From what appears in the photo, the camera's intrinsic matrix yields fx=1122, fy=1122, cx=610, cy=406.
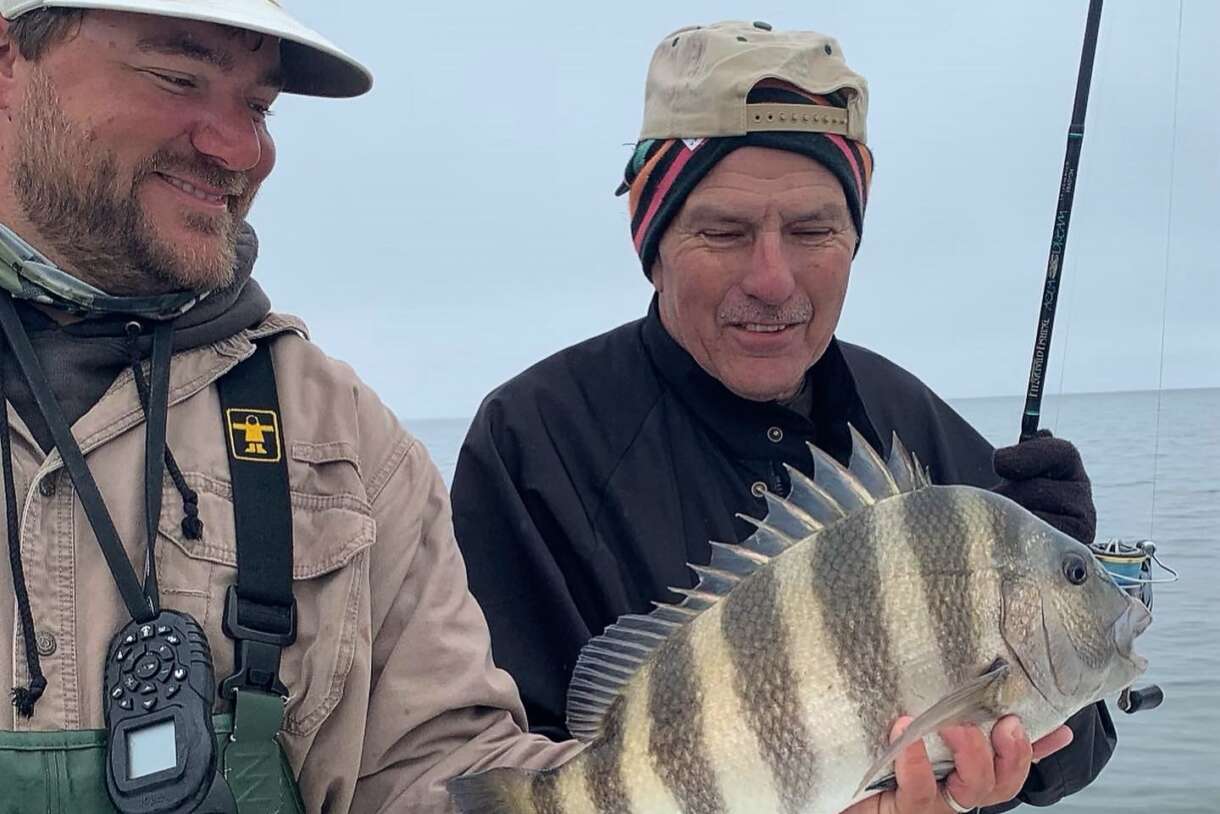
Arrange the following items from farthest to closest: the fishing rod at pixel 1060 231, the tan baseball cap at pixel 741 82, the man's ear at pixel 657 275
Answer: the fishing rod at pixel 1060 231 → the man's ear at pixel 657 275 → the tan baseball cap at pixel 741 82

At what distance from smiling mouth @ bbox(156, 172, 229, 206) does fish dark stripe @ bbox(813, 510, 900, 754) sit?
1128 millimetres

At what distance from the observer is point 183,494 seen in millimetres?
1724

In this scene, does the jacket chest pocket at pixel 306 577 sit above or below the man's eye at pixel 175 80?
below

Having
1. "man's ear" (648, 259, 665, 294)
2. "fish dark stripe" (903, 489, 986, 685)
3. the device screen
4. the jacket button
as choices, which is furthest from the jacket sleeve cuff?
the jacket button

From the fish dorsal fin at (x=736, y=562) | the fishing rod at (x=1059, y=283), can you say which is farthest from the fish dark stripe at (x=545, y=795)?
the fishing rod at (x=1059, y=283)

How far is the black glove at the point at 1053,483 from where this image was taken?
7.56 feet

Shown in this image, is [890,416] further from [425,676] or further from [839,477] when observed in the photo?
[425,676]

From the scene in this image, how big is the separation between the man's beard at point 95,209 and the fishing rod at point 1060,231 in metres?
2.05

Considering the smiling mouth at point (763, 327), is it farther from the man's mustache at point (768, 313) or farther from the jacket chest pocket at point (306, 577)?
the jacket chest pocket at point (306, 577)

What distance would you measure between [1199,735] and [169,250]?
6066 millimetres

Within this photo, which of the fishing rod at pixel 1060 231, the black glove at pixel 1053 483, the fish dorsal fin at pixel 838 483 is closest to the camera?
the fish dorsal fin at pixel 838 483

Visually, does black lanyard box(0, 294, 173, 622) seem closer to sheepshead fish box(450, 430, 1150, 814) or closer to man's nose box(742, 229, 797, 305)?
sheepshead fish box(450, 430, 1150, 814)

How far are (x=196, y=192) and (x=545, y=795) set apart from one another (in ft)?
3.61

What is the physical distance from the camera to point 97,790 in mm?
1557
